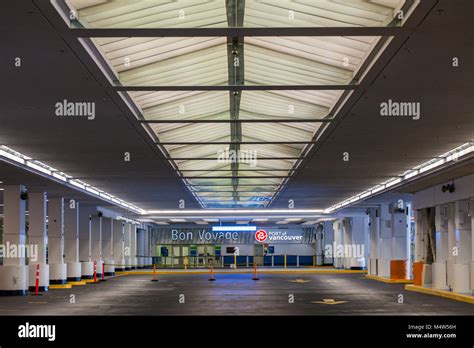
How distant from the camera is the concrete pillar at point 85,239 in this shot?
142 feet

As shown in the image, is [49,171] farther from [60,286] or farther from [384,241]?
[384,241]

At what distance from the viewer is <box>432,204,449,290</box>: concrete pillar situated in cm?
2972

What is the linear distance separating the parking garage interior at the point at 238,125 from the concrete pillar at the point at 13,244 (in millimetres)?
60

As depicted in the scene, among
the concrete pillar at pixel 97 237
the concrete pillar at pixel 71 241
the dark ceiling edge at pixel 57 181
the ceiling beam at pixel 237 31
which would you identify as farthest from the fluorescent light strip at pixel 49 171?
the ceiling beam at pixel 237 31

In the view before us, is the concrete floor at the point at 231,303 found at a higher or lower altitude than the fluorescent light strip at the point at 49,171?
lower

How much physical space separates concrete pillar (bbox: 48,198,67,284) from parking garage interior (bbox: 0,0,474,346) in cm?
9

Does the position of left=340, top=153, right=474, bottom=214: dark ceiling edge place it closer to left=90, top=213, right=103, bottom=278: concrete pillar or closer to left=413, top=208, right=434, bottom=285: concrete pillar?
left=413, top=208, right=434, bottom=285: concrete pillar

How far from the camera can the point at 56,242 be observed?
1464 inches

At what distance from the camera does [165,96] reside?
16.6 meters

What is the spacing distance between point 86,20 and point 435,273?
23192 mm

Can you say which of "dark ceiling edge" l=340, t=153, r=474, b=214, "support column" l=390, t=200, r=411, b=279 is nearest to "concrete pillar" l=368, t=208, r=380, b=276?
"support column" l=390, t=200, r=411, b=279

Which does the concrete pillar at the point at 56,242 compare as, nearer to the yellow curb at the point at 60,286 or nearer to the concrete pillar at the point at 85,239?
the yellow curb at the point at 60,286

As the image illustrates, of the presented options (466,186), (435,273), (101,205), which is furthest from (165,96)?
(101,205)
